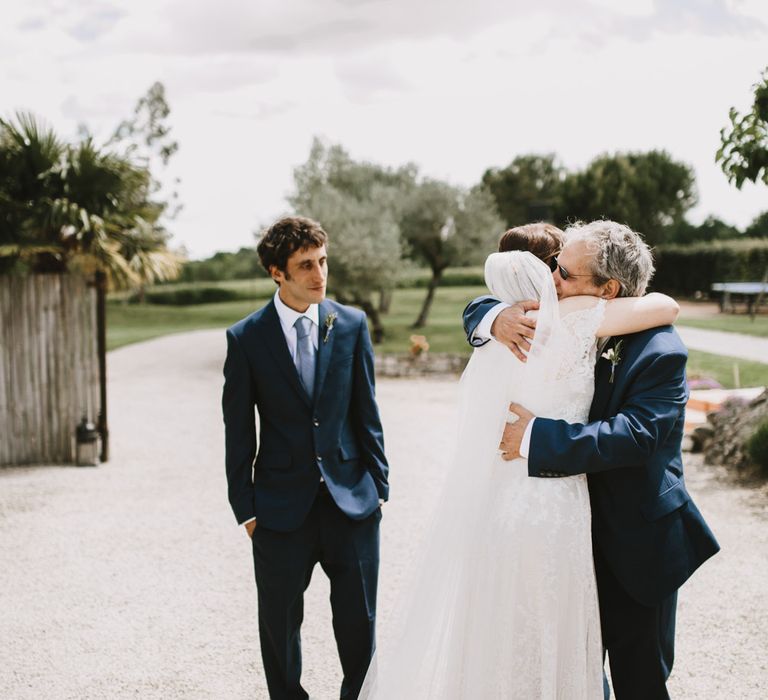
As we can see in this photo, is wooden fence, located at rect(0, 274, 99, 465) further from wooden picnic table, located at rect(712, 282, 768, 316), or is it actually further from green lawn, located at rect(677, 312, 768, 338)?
wooden picnic table, located at rect(712, 282, 768, 316)

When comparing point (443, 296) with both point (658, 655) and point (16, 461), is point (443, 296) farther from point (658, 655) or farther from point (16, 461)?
point (658, 655)

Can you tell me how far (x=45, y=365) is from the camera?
30.1 ft

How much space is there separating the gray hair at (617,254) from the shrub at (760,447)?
6299mm

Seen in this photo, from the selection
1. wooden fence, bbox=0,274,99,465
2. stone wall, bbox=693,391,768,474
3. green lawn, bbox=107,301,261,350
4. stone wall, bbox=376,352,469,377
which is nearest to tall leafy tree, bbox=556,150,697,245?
green lawn, bbox=107,301,261,350

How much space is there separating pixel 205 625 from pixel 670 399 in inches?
130

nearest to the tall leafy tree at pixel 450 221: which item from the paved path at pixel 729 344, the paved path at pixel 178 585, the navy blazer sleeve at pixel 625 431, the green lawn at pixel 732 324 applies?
the green lawn at pixel 732 324

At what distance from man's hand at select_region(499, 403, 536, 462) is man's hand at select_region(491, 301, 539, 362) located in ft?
0.59

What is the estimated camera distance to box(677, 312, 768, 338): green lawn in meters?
21.9

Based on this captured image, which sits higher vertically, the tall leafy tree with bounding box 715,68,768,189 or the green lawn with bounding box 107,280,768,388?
the tall leafy tree with bounding box 715,68,768,189

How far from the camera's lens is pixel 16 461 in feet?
30.2

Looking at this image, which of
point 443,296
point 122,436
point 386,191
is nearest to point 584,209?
point 443,296

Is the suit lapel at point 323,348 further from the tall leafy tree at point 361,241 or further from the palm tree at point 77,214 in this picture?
the tall leafy tree at point 361,241

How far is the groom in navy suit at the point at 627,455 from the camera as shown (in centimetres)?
260

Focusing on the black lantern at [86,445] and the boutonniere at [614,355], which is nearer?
the boutonniere at [614,355]
